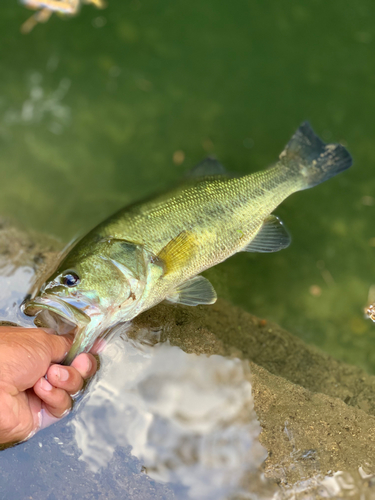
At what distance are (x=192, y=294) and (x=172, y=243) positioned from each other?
459 mm

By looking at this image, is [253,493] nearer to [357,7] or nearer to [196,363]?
[196,363]

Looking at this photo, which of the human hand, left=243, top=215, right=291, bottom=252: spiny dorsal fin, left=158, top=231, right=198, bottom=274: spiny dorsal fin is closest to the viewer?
the human hand

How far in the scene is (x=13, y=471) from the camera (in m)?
2.50

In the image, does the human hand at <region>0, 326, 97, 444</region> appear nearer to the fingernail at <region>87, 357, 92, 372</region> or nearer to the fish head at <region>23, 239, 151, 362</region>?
the fingernail at <region>87, 357, 92, 372</region>

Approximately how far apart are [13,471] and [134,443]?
0.82m

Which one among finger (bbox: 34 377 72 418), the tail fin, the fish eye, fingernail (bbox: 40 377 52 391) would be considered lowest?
finger (bbox: 34 377 72 418)

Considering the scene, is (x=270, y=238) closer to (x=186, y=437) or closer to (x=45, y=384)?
(x=186, y=437)

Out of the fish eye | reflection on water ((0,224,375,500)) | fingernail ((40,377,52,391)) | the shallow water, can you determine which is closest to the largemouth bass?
the fish eye

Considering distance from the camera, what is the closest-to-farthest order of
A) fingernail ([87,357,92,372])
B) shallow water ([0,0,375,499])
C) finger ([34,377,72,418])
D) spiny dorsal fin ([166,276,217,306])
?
finger ([34,377,72,418]), fingernail ([87,357,92,372]), spiny dorsal fin ([166,276,217,306]), shallow water ([0,0,375,499])

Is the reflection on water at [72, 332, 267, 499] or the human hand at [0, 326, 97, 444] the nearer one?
the human hand at [0, 326, 97, 444]

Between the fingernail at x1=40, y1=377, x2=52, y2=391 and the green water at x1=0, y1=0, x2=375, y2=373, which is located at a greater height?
the green water at x1=0, y1=0, x2=375, y2=373

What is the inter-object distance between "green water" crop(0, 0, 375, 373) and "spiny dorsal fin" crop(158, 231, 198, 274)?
1.15 metres

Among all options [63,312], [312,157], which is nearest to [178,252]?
[63,312]

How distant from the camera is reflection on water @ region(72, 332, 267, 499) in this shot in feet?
8.33
